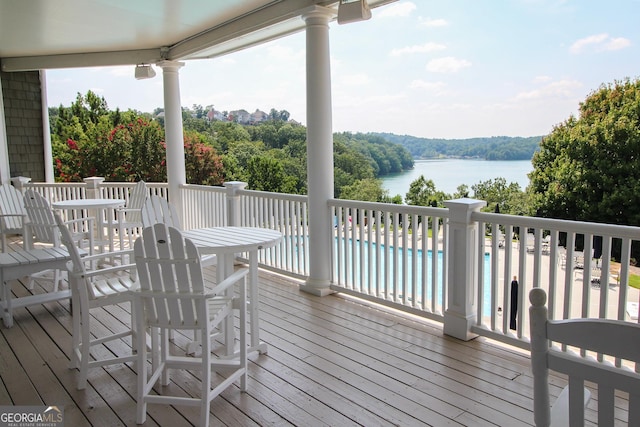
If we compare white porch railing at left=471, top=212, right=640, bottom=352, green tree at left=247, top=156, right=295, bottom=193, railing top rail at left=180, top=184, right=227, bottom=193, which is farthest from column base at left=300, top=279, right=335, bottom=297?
green tree at left=247, top=156, right=295, bottom=193

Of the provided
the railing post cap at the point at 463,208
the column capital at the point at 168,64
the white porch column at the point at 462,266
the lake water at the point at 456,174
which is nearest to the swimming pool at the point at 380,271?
the white porch column at the point at 462,266

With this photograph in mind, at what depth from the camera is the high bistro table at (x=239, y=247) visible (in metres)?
2.83

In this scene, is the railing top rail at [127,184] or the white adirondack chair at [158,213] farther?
the railing top rail at [127,184]

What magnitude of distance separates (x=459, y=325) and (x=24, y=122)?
29.4 ft

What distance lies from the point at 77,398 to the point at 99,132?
61.4 ft

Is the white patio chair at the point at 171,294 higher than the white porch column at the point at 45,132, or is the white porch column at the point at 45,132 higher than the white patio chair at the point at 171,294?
the white porch column at the point at 45,132

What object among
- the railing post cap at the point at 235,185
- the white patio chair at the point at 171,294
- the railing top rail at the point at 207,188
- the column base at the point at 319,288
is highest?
the railing post cap at the point at 235,185

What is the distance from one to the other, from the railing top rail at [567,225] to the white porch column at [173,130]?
504cm

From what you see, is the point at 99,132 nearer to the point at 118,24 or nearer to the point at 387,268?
the point at 118,24

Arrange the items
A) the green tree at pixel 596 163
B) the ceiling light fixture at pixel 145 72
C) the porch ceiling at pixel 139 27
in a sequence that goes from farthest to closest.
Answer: the green tree at pixel 596 163
the ceiling light fixture at pixel 145 72
the porch ceiling at pixel 139 27

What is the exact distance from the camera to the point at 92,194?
25.1 ft

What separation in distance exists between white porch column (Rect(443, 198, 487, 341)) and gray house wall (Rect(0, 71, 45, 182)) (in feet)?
28.0

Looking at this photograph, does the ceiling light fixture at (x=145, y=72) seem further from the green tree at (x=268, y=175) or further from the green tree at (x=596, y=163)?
the green tree at (x=596, y=163)

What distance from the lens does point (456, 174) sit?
28625mm
